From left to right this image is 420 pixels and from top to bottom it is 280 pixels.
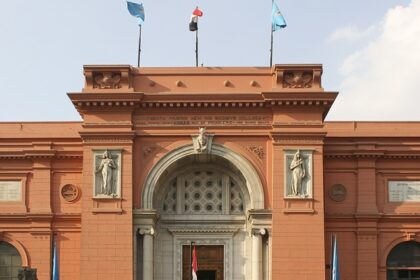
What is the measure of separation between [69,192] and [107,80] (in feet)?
16.4

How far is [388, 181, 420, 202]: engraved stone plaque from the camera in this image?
119ft

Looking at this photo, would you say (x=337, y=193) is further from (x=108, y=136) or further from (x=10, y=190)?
(x=10, y=190)

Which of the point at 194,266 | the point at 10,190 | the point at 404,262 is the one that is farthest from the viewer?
the point at 10,190

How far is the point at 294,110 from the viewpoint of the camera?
1366 inches

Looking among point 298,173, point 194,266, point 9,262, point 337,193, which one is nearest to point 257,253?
point 194,266

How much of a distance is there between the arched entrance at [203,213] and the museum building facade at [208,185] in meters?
0.05

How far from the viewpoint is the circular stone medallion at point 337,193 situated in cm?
3641

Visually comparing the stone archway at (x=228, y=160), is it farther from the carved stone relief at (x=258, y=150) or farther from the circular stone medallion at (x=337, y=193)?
the circular stone medallion at (x=337, y=193)

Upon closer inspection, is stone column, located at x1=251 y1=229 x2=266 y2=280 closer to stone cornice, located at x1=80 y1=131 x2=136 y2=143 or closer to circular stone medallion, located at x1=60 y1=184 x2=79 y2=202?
stone cornice, located at x1=80 y1=131 x2=136 y2=143

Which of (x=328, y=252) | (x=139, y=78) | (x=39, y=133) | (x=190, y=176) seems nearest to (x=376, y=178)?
(x=328, y=252)

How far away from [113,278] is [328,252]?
27.7 ft

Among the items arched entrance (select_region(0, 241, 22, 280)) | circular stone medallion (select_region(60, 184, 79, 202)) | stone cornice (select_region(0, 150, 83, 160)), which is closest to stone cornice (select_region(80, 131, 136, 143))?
stone cornice (select_region(0, 150, 83, 160))

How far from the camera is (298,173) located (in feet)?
112

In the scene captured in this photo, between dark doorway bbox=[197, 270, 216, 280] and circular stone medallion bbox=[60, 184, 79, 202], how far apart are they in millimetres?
5794
